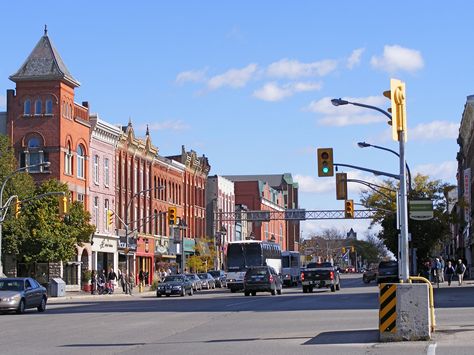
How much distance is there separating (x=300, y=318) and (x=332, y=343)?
9.34m

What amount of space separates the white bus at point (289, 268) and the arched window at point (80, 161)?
18.6 metres

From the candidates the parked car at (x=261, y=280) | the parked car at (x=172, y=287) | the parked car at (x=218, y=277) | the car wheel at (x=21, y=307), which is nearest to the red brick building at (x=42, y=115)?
the parked car at (x=172, y=287)

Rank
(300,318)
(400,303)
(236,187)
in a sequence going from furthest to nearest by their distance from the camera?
(236,187) → (300,318) → (400,303)

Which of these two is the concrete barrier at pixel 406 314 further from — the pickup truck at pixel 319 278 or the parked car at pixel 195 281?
the parked car at pixel 195 281

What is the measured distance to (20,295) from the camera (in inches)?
1407

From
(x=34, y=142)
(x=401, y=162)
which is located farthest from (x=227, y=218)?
(x=401, y=162)

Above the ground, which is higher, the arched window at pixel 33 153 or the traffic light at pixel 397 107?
the arched window at pixel 33 153

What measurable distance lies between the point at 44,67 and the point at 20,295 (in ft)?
Result: 105

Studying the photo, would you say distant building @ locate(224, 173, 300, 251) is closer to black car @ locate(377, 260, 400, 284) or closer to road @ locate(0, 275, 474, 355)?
black car @ locate(377, 260, 400, 284)

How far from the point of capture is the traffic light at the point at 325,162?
34.8m

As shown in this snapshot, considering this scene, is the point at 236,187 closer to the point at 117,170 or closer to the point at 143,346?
the point at 117,170

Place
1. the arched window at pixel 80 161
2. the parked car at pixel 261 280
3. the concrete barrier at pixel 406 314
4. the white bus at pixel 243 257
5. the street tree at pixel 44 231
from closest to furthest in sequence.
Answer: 1. the concrete barrier at pixel 406 314
2. the parked car at pixel 261 280
3. the street tree at pixel 44 231
4. the white bus at pixel 243 257
5. the arched window at pixel 80 161

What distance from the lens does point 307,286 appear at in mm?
57656

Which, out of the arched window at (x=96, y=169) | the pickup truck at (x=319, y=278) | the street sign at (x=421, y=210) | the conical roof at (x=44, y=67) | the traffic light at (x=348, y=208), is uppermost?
the conical roof at (x=44, y=67)
